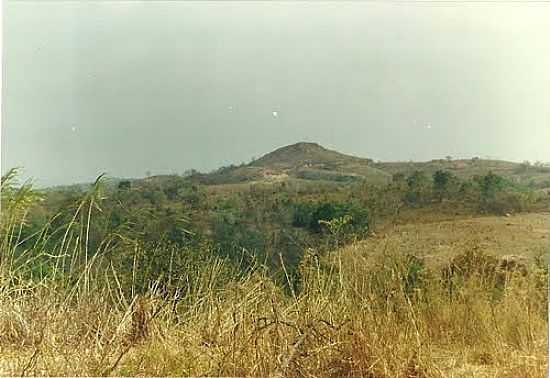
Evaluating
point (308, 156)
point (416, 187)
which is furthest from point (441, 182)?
point (308, 156)

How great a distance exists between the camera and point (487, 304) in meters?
3.91

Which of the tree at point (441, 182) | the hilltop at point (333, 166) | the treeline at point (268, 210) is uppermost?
the hilltop at point (333, 166)

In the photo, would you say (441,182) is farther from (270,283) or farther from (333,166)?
(270,283)

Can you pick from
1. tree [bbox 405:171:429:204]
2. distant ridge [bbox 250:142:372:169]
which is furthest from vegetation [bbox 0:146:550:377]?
distant ridge [bbox 250:142:372:169]

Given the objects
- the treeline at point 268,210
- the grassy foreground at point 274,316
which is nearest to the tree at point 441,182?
the treeline at point 268,210

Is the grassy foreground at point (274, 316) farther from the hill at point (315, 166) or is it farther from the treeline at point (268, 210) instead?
the hill at point (315, 166)

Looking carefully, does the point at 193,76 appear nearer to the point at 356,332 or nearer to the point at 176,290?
the point at 176,290

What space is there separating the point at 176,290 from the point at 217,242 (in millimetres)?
401

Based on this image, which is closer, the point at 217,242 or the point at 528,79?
the point at 528,79

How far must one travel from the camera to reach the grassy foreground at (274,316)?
385 centimetres

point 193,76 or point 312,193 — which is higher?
point 193,76

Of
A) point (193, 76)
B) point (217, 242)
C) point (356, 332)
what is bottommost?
point (356, 332)

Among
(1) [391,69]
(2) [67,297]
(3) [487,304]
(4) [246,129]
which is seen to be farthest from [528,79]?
(2) [67,297]

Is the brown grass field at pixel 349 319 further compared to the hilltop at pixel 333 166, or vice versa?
the hilltop at pixel 333 166
